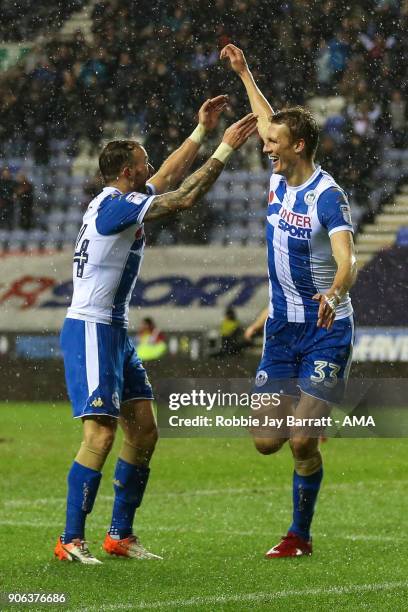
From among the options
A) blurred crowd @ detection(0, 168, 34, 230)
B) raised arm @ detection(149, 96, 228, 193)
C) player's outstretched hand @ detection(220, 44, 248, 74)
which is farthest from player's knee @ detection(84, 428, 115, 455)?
blurred crowd @ detection(0, 168, 34, 230)

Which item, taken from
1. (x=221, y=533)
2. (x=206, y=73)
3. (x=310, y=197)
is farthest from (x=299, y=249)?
(x=206, y=73)

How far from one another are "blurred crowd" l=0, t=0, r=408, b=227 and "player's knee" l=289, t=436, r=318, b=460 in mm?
11738

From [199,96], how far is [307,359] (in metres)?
Answer: 13.1

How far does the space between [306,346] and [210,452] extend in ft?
20.8

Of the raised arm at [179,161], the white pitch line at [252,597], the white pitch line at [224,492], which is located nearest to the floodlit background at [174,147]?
the white pitch line at [224,492]

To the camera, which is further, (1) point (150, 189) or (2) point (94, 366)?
(1) point (150, 189)

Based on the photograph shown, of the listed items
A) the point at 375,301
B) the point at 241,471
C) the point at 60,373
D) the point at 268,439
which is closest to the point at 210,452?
the point at 241,471

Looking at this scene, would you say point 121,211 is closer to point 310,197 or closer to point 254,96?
point 310,197

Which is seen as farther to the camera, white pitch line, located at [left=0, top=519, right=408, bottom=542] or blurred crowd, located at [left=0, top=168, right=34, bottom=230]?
blurred crowd, located at [left=0, top=168, right=34, bottom=230]

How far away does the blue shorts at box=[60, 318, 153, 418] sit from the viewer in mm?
6059

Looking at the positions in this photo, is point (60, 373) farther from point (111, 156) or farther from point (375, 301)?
point (111, 156)

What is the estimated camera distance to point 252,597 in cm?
511

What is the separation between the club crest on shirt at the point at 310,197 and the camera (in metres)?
6.19

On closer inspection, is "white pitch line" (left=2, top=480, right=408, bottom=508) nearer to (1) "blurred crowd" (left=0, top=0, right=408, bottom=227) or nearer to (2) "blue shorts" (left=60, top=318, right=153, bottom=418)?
(2) "blue shorts" (left=60, top=318, right=153, bottom=418)
